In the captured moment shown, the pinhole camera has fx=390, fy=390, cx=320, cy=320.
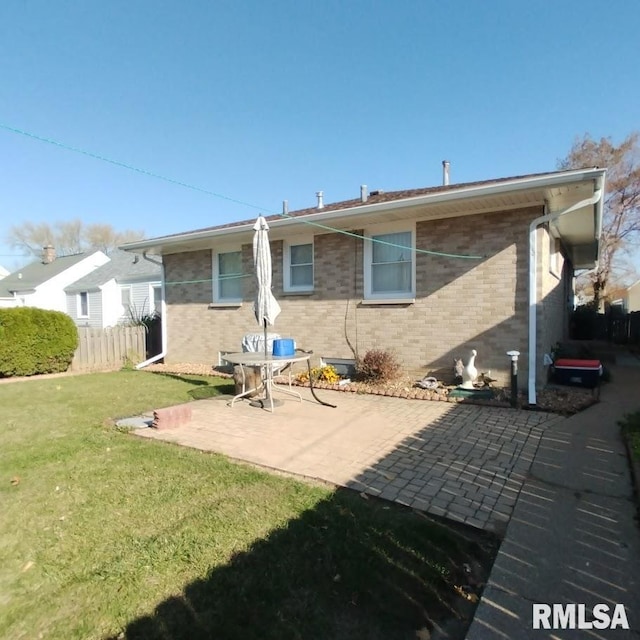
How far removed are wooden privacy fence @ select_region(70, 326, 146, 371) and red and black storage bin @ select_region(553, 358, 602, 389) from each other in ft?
40.7

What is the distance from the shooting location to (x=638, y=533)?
9.29ft

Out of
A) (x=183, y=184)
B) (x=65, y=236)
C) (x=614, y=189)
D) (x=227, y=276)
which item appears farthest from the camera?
(x=65, y=236)

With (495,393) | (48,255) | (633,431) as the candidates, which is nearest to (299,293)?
(495,393)

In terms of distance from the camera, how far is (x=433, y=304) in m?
8.16

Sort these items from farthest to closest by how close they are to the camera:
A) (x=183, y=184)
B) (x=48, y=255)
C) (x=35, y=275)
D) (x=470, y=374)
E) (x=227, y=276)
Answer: (x=48, y=255) < (x=35, y=275) < (x=227, y=276) < (x=470, y=374) < (x=183, y=184)

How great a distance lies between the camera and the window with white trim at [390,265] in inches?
339

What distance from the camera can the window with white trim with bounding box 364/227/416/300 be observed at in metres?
8.62

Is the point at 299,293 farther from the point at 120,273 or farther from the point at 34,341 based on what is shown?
the point at 120,273

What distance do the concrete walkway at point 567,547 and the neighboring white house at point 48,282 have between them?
99.4ft

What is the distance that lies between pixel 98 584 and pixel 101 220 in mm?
50400

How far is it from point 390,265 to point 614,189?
25.0 meters

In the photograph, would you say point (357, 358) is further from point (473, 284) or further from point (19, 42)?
point (19, 42)

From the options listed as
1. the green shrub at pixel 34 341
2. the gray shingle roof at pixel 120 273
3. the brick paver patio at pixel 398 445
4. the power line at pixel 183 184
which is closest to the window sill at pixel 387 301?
the power line at pixel 183 184

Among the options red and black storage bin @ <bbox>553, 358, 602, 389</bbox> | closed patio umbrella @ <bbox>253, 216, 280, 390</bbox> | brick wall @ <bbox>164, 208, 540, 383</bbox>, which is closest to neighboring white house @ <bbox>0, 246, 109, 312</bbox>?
brick wall @ <bbox>164, 208, 540, 383</bbox>
